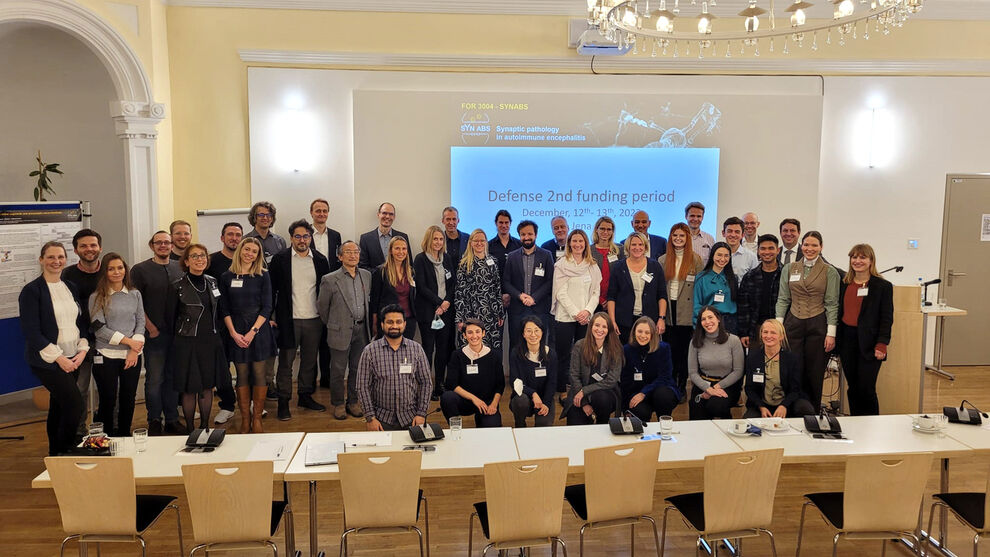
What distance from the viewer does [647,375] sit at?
17.8 ft

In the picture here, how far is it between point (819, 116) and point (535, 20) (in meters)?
3.15

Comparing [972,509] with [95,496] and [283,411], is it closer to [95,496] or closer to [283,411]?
[95,496]

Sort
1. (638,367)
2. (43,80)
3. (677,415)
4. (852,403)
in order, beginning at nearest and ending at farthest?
1. (638,367)
2. (852,403)
3. (677,415)
4. (43,80)

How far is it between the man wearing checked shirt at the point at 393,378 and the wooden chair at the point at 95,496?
1620mm

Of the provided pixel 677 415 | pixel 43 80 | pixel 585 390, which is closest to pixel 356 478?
pixel 585 390

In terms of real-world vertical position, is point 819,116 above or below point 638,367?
above

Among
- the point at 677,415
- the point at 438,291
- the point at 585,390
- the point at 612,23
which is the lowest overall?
the point at 677,415

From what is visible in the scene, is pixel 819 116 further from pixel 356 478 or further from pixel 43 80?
pixel 43 80

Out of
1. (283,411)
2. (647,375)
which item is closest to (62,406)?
(283,411)

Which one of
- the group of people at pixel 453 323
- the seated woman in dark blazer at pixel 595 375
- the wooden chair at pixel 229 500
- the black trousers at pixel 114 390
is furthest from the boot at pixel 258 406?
the wooden chair at pixel 229 500

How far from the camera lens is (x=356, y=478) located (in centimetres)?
337

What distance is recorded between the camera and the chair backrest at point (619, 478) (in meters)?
3.46

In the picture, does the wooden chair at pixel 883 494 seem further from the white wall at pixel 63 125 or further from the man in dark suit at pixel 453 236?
the white wall at pixel 63 125

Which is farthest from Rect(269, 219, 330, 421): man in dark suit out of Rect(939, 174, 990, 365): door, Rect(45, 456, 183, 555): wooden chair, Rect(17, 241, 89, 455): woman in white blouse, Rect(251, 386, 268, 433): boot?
Rect(939, 174, 990, 365): door
